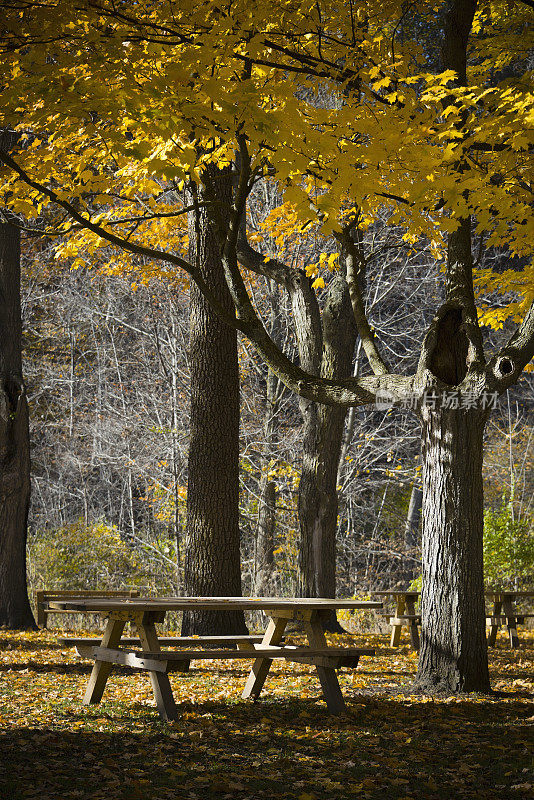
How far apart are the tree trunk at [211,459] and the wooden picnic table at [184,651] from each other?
2346mm

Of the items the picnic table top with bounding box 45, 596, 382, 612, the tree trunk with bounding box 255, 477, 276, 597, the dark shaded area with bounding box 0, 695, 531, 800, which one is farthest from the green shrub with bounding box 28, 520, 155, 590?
the picnic table top with bounding box 45, 596, 382, 612

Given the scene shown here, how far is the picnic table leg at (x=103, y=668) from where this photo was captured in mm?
5297

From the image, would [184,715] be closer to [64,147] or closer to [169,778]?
[169,778]

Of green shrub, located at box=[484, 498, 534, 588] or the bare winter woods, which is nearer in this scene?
green shrub, located at box=[484, 498, 534, 588]

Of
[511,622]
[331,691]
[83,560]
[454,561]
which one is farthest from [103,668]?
[83,560]

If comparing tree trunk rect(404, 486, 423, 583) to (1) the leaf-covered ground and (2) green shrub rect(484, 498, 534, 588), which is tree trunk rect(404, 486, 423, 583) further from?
(1) the leaf-covered ground

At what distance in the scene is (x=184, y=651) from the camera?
542 centimetres

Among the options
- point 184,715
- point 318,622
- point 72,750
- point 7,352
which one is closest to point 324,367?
point 7,352

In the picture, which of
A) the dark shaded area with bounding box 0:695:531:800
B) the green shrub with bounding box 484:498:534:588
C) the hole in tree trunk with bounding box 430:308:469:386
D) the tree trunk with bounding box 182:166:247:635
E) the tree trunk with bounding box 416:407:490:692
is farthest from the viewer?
the green shrub with bounding box 484:498:534:588

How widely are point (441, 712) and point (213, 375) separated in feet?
13.8

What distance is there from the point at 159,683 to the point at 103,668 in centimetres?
55

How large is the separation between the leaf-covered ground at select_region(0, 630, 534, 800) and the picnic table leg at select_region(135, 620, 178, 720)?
0.11 metres

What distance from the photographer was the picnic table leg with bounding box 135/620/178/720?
492 centimetres

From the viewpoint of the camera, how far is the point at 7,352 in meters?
10.6
